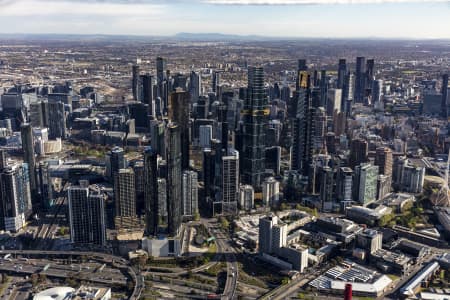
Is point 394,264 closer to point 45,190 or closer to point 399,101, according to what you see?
point 45,190

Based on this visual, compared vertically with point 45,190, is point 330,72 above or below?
above

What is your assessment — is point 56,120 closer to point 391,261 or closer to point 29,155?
point 29,155

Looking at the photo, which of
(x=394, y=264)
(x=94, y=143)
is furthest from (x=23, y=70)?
Result: (x=394, y=264)

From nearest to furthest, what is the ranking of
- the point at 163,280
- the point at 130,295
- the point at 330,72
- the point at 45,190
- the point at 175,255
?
the point at 130,295 < the point at 163,280 < the point at 175,255 < the point at 45,190 < the point at 330,72

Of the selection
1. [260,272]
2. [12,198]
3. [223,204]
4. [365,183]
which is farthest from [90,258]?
[365,183]

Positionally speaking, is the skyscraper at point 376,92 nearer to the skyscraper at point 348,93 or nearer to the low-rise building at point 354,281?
the skyscraper at point 348,93
